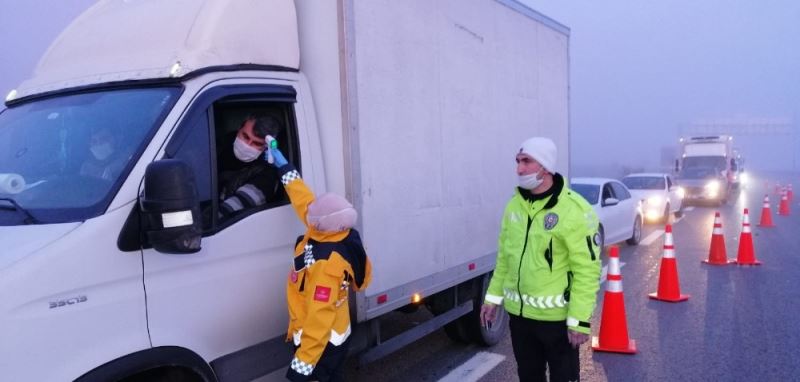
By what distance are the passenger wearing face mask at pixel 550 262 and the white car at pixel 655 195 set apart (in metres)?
13.9

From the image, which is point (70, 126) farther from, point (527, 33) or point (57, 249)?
point (527, 33)

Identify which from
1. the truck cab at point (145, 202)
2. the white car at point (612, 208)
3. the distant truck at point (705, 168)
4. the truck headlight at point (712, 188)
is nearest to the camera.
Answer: the truck cab at point (145, 202)

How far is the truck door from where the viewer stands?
2.83 m

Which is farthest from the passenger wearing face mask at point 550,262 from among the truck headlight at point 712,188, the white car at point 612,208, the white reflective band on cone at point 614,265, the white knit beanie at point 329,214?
the truck headlight at point 712,188

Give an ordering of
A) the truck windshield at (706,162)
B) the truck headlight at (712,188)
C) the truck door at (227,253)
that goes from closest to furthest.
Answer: the truck door at (227,253)
the truck headlight at (712,188)
the truck windshield at (706,162)

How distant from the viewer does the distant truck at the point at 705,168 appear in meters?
24.0

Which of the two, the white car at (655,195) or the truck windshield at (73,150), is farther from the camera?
the white car at (655,195)

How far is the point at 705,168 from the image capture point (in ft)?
83.6

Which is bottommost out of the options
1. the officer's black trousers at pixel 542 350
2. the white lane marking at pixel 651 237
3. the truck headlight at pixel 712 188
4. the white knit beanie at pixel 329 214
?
the white lane marking at pixel 651 237

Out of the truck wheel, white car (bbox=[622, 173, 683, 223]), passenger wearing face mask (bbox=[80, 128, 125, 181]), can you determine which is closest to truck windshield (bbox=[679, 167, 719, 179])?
white car (bbox=[622, 173, 683, 223])

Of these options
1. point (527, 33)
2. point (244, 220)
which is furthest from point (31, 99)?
point (527, 33)

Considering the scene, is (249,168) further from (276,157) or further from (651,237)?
(651,237)

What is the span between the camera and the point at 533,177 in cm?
340

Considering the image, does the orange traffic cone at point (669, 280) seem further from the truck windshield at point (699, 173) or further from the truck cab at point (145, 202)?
the truck windshield at point (699, 173)
